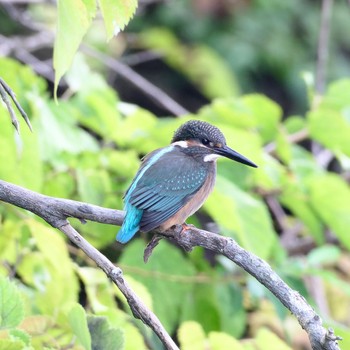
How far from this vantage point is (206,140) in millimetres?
3016

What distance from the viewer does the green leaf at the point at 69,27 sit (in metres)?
1.74

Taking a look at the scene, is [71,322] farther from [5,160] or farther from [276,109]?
[276,109]

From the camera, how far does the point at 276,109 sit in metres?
3.78

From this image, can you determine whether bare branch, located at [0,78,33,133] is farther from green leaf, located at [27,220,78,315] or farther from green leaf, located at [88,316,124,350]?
green leaf, located at [27,220,78,315]

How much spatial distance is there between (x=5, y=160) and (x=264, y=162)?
107 cm

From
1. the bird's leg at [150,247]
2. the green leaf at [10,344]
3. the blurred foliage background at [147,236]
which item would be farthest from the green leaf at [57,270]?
the green leaf at [10,344]

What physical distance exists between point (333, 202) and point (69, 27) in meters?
1.99

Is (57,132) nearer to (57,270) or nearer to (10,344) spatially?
(57,270)

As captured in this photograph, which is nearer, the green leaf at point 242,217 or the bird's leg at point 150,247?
the bird's leg at point 150,247

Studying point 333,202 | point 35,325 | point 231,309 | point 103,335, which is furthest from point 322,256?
point 103,335

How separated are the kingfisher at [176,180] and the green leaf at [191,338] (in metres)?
0.31

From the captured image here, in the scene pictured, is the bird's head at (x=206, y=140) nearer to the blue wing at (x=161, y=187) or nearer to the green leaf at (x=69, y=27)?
the blue wing at (x=161, y=187)

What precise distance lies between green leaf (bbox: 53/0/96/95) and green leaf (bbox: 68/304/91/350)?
0.61 meters

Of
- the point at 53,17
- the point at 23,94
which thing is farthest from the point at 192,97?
the point at 23,94
